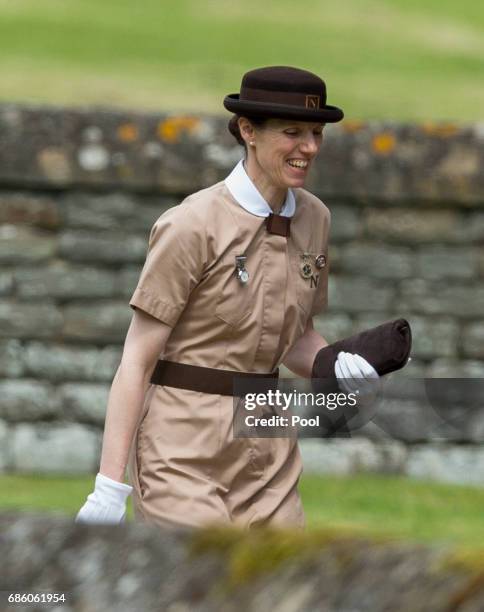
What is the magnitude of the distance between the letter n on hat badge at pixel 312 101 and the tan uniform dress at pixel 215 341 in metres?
0.25

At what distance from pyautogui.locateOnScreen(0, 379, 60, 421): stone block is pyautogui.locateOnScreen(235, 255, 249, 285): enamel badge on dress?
146 inches

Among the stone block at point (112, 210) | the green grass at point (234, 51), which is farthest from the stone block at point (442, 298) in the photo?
the green grass at point (234, 51)

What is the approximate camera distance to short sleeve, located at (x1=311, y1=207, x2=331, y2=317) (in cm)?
438

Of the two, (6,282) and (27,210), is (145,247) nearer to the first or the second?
(27,210)

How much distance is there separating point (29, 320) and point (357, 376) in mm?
3669

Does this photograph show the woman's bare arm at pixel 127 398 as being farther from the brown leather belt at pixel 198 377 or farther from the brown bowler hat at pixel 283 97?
the brown bowler hat at pixel 283 97

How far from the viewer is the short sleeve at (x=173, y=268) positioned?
4078mm

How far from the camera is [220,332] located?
4152 millimetres

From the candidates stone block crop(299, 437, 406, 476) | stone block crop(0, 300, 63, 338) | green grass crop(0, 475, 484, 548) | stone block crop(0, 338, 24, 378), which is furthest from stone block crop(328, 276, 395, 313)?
stone block crop(0, 338, 24, 378)

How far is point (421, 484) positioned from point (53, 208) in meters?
2.13

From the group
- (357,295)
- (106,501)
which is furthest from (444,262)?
(106,501)

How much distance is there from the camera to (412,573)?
93.9 inches

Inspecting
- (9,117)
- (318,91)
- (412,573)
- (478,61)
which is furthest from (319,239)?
(478,61)

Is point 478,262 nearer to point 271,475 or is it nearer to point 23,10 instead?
point 271,475
